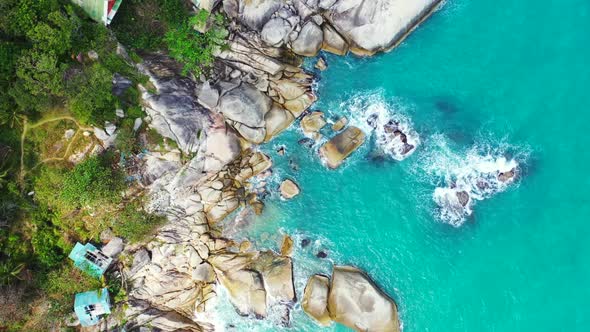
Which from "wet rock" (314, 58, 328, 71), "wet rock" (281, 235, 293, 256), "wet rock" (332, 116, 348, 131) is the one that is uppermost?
"wet rock" (314, 58, 328, 71)

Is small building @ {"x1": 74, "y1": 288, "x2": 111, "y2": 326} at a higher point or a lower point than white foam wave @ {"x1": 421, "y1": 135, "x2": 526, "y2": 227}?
lower

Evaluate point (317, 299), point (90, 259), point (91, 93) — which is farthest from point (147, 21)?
point (317, 299)

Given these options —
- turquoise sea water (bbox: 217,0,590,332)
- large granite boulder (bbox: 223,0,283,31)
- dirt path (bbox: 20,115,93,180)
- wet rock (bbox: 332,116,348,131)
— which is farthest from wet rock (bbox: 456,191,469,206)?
dirt path (bbox: 20,115,93,180)

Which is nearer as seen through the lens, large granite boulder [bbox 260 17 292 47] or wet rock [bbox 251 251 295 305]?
large granite boulder [bbox 260 17 292 47]

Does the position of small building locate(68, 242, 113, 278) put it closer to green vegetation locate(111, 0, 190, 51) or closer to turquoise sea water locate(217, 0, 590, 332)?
turquoise sea water locate(217, 0, 590, 332)

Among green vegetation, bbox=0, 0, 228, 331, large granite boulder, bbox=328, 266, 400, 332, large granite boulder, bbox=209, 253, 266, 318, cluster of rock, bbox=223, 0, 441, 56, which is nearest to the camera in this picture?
green vegetation, bbox=0, 0, 228, 331

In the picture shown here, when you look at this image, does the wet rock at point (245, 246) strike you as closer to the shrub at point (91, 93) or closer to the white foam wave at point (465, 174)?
the shrub at point (91, 93)

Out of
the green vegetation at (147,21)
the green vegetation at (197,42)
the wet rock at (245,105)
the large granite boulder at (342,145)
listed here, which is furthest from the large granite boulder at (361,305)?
→ the green vegetation at (147,21)
